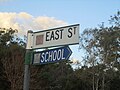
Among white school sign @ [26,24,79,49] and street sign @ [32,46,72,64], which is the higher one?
white school sign @ [26,24,79,49]

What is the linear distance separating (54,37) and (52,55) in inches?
14.1

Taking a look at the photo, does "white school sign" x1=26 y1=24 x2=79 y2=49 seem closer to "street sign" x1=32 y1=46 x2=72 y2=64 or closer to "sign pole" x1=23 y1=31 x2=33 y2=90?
"sign pole" x1=23 y1=31 x2=33 y2=90

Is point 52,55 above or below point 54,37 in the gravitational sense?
below

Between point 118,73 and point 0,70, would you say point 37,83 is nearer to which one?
point 0,70

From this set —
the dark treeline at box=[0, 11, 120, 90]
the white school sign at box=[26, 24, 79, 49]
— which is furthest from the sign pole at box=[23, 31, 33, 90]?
the dark treeline at box=[0, 11, 120, 90]

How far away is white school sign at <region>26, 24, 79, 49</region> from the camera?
5.99 metres

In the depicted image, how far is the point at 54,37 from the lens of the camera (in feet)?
20.5

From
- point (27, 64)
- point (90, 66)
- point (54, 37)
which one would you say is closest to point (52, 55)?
point (54, 37)

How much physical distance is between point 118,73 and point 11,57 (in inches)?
741

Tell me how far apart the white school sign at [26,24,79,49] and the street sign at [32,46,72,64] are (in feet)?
0.40

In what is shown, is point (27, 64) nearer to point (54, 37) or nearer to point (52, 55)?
point (52, 55)

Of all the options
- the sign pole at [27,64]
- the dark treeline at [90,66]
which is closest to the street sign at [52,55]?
the sign pole at [27,64]

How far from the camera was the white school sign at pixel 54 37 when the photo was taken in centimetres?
599

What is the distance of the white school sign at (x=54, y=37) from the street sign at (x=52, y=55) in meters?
0.12
